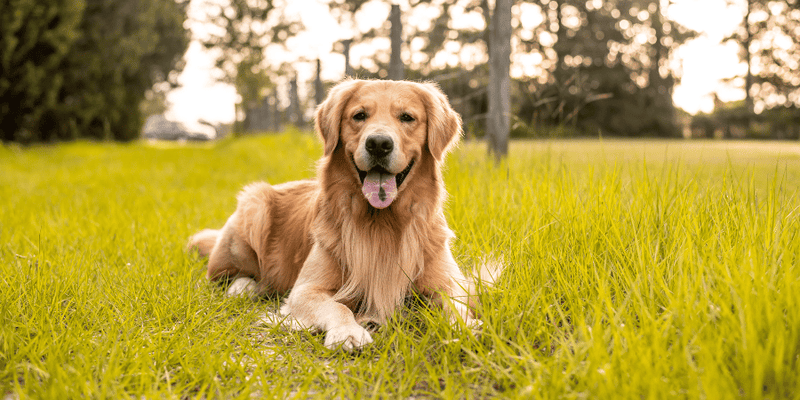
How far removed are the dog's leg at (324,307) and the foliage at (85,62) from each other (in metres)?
12.1

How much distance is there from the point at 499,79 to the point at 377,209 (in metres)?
4.06

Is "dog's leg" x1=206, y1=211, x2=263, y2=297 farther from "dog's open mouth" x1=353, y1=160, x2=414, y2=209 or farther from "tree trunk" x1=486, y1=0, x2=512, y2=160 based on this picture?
"tree trunk" x1=486, y1=0, x2=512, y2=160

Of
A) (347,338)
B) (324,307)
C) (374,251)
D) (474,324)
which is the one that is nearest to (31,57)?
(374,251)

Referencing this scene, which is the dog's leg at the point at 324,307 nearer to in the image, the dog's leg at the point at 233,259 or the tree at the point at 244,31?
the dog's leg at the point at 233,259

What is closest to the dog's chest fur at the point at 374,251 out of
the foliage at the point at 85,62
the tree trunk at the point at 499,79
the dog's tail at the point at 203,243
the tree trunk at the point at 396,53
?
the dog's tail at the point at 203,243

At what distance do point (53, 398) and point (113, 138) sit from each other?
21.2 m

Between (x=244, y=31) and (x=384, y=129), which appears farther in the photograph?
(x=244, y=31)

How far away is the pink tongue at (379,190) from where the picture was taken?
257 cm

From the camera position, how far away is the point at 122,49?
1806 cm

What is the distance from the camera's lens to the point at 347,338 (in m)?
2.18

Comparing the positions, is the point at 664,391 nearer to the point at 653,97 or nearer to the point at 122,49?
the point at 122,49

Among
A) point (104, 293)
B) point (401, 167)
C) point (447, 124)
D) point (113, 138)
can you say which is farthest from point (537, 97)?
point (113, 138)

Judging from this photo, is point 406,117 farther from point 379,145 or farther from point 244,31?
point 244,31

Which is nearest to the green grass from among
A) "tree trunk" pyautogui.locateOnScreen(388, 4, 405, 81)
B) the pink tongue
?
the pink tongue
